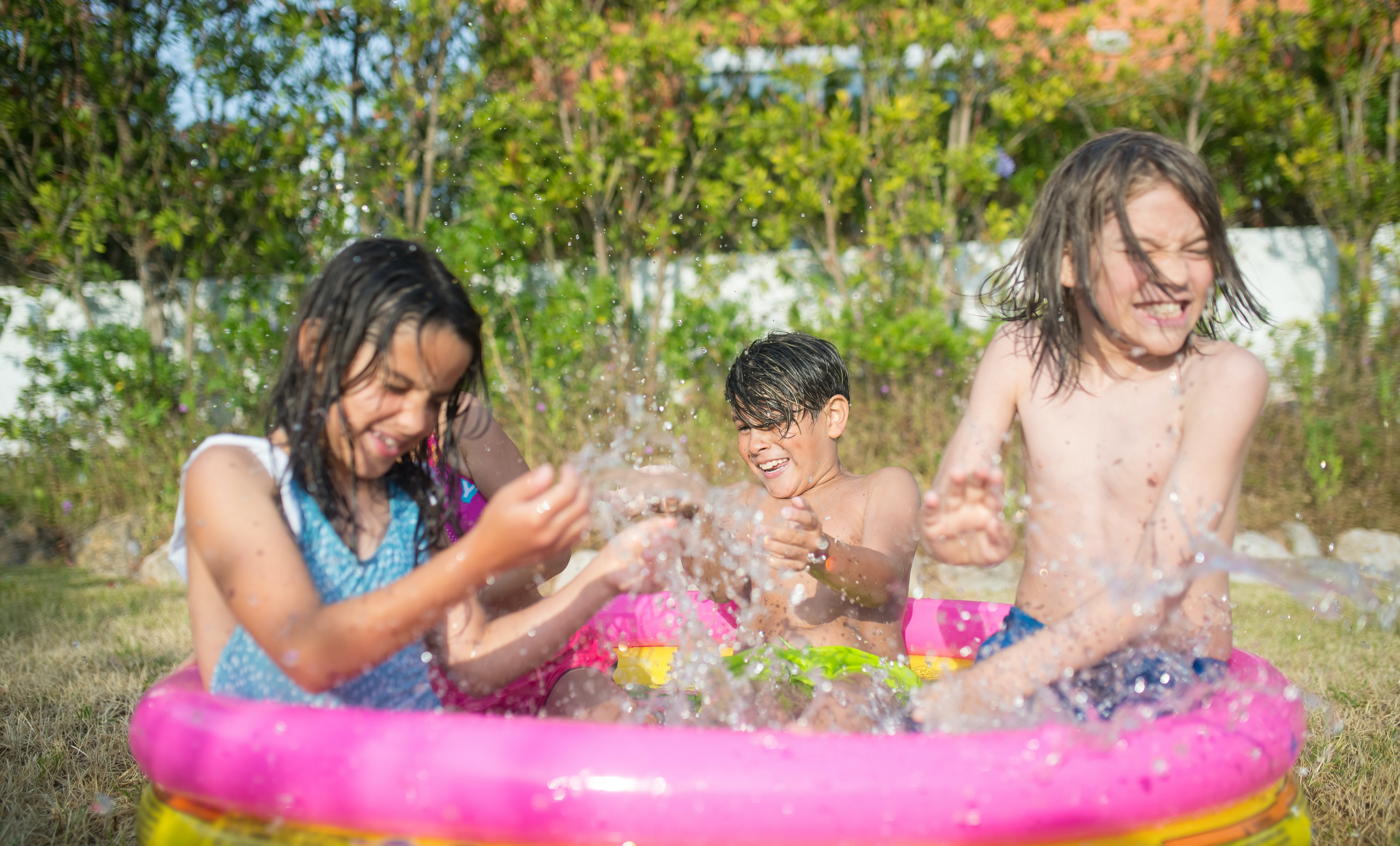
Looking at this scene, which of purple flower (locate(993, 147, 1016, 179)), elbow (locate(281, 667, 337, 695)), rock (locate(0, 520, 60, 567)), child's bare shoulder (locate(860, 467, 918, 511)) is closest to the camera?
elbow (locate(281, 667, 337, 695))

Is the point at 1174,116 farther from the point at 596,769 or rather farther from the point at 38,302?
the point at 38,302

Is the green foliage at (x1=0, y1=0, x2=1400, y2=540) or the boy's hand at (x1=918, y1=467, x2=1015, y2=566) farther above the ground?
the green foliage at (x1=0, y1=0, x2=1400, y2=540)

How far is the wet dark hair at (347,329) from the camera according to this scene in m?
1.62

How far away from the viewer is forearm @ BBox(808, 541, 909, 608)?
222cm

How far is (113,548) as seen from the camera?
5.42 m

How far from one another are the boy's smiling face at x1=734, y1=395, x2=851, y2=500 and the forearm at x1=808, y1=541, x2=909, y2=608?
0.36m

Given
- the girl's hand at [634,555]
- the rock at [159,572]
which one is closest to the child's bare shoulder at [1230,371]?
the girl's hand at [634,555]

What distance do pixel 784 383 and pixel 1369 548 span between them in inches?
160

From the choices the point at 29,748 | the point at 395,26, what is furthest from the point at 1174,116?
the point at 29,748

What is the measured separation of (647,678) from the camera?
2818 mm

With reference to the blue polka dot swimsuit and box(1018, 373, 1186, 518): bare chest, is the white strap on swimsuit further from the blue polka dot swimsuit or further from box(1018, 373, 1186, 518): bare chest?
box(1018, 373, 1186, 518): bare chest

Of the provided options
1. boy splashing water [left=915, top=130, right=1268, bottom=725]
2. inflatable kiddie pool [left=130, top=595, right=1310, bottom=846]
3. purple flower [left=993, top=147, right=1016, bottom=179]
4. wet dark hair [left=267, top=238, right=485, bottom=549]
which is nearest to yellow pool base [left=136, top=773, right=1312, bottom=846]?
inflatable kiddie pool [left=130, top=595, right=1310, bottom=846]

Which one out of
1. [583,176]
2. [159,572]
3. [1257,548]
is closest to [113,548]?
[159,572]

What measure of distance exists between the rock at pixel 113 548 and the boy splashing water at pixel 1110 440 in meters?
5.01
